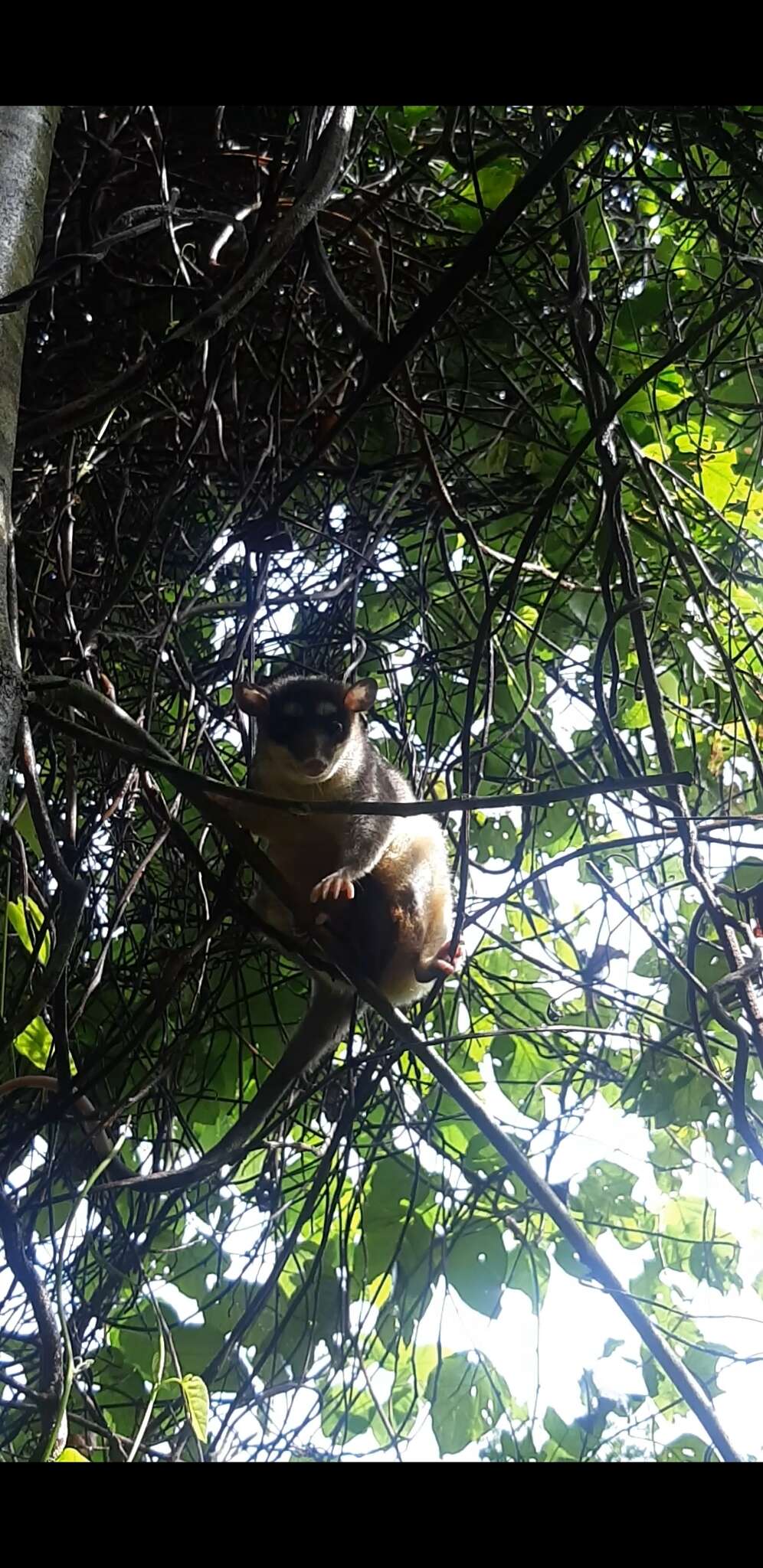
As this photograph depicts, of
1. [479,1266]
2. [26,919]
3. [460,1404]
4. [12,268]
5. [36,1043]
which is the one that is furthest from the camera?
[460,1404]

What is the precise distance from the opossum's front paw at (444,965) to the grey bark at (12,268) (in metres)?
1.57

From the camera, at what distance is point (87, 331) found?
2559 mm

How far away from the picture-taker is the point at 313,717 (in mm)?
2951

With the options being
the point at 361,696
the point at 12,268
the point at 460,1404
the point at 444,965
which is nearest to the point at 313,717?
the point at 361,696

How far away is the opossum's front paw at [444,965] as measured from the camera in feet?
9.16

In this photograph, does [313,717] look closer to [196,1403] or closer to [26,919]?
[26,919]

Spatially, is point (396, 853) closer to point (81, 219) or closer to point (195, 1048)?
point (195, 1048)

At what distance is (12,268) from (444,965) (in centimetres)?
180

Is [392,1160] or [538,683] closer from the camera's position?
[392,1160]

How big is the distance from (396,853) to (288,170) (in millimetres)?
1839

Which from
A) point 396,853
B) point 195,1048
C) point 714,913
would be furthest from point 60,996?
point 396,853

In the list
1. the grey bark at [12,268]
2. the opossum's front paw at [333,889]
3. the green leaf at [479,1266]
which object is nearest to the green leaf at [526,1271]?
the green leaf at [479,1266]

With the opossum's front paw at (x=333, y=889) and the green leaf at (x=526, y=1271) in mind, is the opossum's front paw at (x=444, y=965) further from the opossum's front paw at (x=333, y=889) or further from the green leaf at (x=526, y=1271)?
the green leaf at (x=526, y=1271)

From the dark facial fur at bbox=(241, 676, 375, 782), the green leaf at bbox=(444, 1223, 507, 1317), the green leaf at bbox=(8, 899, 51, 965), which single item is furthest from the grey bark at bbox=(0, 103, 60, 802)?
the green leaf at bbox=(444, 1223, 507, 1317)
